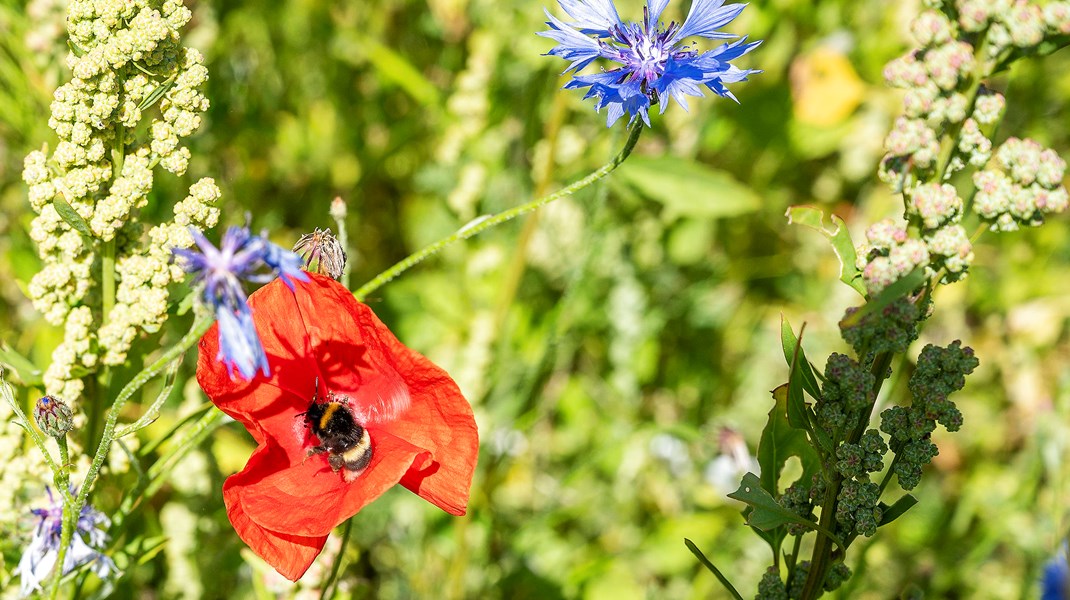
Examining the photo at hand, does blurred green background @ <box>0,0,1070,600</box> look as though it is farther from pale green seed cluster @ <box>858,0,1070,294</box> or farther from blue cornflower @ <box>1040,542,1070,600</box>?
pale green seed cluster @ <box>858,0,1070,294</box>

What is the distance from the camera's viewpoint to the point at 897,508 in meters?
0.96

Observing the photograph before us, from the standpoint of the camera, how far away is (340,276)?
104 cm

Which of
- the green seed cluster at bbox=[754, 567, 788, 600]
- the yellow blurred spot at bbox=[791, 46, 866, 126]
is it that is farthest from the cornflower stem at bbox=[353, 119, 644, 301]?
the yellow blurred spot at bbox=[791, 46, 866, 126]

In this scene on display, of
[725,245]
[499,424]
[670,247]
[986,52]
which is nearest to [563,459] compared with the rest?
[499,424]

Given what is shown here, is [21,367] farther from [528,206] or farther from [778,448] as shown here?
[778,448]

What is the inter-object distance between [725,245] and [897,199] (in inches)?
17.6

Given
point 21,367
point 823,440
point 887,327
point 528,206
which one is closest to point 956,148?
point 887,327

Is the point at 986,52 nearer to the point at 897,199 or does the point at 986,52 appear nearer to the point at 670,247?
the point at 670,247

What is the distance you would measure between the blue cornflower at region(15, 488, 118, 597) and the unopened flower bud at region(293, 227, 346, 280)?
371 mm

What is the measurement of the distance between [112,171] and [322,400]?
34 cm

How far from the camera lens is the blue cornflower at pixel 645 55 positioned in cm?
99

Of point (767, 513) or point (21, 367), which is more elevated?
point (767, 513)

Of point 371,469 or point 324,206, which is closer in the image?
point 371,469

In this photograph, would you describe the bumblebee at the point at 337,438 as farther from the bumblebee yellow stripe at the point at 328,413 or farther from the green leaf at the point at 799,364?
the green leaf at the point at 799,364
